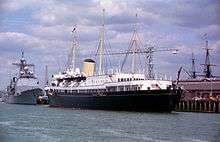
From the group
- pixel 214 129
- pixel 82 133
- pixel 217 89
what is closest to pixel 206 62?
pixel 217 89

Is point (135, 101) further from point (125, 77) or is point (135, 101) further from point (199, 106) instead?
point (199, 106)

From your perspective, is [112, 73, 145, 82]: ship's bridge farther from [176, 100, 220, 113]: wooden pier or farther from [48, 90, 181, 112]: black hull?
[176, 100, 220, 113]: wooden pier

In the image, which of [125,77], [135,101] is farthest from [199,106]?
[135,101]

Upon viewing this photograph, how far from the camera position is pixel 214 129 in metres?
36.0

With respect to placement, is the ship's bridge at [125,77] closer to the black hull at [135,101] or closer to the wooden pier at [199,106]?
the black hull at [135,101]

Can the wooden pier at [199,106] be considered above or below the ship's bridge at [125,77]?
below

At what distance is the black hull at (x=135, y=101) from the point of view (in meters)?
54.7

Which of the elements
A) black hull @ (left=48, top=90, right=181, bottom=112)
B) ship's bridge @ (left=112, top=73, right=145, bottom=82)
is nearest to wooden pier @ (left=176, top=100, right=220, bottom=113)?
ship's bridge @ (left=112, top=73, right=145, bottom=82)

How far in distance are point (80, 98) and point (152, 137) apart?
123 ft

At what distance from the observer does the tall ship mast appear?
180 ft

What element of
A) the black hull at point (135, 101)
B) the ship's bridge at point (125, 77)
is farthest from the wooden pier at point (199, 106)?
the black hull at point (135, 101)

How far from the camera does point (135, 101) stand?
56.0 meters

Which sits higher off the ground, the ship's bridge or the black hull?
the ship's bridge

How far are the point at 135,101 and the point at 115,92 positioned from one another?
13.0 ft
